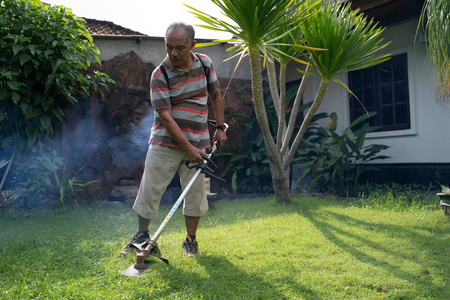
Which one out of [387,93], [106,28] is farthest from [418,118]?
[106,28]

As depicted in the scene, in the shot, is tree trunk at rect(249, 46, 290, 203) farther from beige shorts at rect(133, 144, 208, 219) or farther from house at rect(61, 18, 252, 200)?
house at rect(61, 18, 252, 200)

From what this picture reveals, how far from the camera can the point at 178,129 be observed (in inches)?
116

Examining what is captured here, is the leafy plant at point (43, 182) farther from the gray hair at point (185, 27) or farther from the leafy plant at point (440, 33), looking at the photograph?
the leafy plant at point (440, 33)

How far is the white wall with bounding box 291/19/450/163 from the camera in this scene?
20.8ft

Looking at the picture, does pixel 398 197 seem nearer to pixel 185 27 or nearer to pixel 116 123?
pixel 185 27

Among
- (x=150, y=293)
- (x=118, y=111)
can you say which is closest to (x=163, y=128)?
(x=150, y=293)

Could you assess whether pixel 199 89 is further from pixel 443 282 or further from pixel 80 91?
pixel 80 91

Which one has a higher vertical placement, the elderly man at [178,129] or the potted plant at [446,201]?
the elderly man at [178,129]

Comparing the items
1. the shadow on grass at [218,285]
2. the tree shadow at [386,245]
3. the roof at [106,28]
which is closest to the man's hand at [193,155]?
the shadow on grass at [218,285]

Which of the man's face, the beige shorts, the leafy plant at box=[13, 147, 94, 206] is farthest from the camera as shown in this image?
the leafy plant at box=[13, 147, 94, 206]

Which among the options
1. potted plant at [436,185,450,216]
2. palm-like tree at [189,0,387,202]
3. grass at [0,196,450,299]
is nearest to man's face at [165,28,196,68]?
palm-like tree at [189,0,387,202]

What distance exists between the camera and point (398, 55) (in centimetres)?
704

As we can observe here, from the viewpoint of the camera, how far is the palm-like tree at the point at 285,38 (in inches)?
155

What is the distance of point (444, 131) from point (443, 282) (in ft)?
14.7
